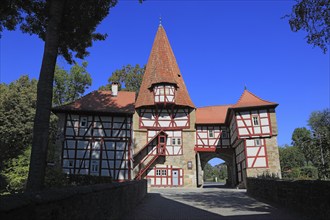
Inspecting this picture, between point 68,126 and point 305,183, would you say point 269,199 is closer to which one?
point 305,183

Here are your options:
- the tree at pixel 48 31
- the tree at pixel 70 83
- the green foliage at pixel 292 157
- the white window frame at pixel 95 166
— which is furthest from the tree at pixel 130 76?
the green foliage at pixel 292 157

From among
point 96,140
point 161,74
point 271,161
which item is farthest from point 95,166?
point 271,161

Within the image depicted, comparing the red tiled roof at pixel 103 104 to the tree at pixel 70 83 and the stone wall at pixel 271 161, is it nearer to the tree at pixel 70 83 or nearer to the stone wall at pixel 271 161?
the tree at pixel 70 83

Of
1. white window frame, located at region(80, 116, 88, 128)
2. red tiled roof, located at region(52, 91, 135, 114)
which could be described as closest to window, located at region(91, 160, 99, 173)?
white window frame, located at region(80, 116, 88, 128)

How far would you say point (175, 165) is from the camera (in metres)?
26.6

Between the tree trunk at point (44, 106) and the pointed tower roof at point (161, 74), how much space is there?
18927 mm

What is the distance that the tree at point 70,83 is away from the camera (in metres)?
33.0

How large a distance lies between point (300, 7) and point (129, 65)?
32.8 meters

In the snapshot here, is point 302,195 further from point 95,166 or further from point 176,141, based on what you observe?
point 95,166

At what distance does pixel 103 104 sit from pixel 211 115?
1145 centimetres

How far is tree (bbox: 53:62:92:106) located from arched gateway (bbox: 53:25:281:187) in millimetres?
6007

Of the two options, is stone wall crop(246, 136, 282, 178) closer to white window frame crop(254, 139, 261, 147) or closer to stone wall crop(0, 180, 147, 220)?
white window frame crop(254, 139, 261, 147)

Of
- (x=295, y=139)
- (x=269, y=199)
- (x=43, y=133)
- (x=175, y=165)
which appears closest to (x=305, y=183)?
(x=269, y=199)

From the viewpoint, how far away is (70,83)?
110 ft
